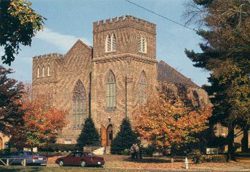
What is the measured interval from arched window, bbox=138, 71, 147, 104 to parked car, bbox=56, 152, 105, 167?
2258 cm

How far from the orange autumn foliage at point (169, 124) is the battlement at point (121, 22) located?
21.5 m

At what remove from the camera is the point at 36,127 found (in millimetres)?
50000

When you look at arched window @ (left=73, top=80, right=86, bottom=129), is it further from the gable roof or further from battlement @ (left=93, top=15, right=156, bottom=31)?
battlement @ (left=93, top=15, right=156, bottom=31)

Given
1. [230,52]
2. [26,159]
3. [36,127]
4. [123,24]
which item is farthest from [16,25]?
[123,24]

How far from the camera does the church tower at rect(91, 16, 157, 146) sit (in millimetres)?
59844

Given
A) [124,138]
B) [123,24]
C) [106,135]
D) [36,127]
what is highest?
[123,24]

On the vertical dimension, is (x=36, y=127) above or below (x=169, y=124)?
above

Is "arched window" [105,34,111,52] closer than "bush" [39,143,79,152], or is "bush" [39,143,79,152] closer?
"bush" [39,143,79,152]

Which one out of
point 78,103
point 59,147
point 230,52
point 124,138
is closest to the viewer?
point 230,52

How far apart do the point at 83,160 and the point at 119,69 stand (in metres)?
24.1

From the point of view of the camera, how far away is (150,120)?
4053cm

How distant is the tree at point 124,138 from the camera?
189 feet

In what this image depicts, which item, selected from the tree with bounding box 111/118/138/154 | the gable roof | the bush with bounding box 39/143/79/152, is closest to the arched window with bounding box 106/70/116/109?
the tree with bounding box 111/118/138/154

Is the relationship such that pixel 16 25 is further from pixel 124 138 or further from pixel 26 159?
pixel 124 138
